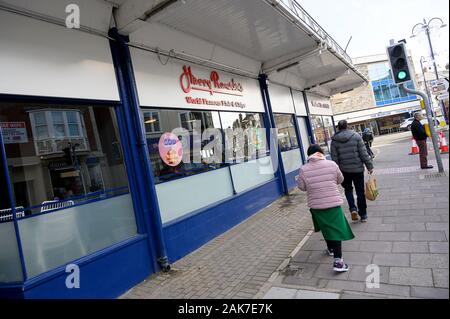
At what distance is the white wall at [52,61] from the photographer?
3709 mm

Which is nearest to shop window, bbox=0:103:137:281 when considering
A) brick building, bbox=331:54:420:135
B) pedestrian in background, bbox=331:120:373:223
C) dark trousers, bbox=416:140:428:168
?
pedestrian in background, bbox=331:120:373:223

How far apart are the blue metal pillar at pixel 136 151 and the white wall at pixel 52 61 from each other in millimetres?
184

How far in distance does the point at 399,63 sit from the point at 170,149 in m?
5.62

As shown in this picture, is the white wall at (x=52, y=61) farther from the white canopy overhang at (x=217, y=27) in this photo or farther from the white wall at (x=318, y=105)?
the white wall at (x=318, y=105)

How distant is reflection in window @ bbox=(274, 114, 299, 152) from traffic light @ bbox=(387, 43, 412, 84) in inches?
151

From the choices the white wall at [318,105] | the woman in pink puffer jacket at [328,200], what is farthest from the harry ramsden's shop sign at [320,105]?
the woman in pink puffer jacket at [328,200]

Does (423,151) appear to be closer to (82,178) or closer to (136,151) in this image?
(136,151)

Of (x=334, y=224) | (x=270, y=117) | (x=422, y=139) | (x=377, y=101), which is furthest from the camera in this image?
(x=377, y=101)

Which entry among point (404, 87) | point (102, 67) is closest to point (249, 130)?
point (404, 87)

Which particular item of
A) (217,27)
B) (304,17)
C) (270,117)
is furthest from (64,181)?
(270,117)

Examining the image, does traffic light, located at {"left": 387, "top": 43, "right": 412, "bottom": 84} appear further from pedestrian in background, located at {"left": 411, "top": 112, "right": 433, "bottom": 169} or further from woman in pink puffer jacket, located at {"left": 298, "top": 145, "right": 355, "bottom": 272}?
woman in pink puffer jacket, located at {"left": 298, "top": 145, "right": 355, "bottom": 272}

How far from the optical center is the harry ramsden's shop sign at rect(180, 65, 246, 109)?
21.4 feet

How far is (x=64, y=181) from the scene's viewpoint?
170 inches

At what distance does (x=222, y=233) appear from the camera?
6598 mm
